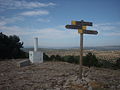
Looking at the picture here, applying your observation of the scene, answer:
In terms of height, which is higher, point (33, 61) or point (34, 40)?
point (34, 40)

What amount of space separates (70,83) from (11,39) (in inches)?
729

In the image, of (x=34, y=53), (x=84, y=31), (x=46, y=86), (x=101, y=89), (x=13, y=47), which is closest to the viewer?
(x=101, y=89)

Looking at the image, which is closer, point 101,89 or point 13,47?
point 101,89

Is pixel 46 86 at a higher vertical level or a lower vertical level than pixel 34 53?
lower

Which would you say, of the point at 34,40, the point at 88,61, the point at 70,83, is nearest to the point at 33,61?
the point at 34,40

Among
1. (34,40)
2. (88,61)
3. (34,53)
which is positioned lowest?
(88,61)

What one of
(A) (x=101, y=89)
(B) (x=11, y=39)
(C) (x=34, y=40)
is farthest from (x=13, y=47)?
(A) (x=101, y=89)

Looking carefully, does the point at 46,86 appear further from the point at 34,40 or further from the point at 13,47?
the point at 13,47

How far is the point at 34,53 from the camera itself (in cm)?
1384

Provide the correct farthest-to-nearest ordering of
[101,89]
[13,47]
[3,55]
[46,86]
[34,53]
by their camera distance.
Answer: [13,47] → [3,55] → [34,53] → [46,86] → [101,89]

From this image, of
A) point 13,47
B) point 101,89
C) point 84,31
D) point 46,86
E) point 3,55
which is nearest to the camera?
point 101,89

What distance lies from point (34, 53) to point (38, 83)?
6.96 metres

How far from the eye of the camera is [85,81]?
264 inches

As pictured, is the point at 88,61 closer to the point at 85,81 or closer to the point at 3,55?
the point at 3,55
